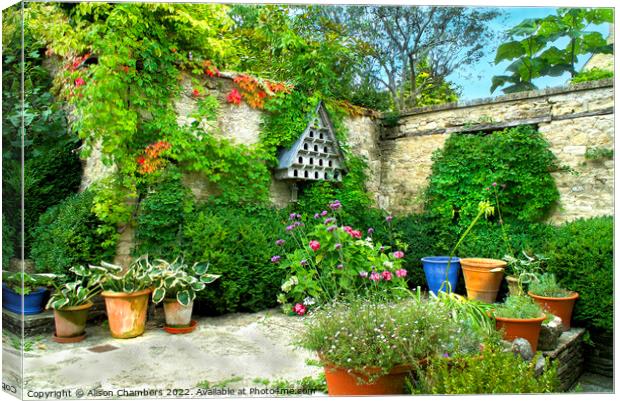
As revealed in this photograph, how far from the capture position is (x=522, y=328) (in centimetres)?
401

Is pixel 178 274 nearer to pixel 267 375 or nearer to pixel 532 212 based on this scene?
pixel 267 375

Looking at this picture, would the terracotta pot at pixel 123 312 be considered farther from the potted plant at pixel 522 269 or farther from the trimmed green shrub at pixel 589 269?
the trimmed green shrub at pixel 589 269

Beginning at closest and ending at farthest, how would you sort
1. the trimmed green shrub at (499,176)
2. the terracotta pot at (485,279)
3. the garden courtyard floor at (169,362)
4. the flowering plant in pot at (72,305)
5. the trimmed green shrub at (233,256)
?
the garden courtyard floor at (169,362) < the flowering plant in pot at (72,305) < the trimmed green shrub at (233,256) < the terracotta pot at (485,279) < the trimmed green shrub at (499,176)

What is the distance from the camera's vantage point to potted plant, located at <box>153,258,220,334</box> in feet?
15.4

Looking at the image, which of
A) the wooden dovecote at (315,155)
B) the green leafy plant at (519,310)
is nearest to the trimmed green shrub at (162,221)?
the wooden dovecote at (315,155)

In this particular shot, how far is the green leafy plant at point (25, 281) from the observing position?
323 centimetres

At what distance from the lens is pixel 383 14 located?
6.44 m

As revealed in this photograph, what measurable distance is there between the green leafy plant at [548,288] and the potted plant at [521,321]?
3.12ft

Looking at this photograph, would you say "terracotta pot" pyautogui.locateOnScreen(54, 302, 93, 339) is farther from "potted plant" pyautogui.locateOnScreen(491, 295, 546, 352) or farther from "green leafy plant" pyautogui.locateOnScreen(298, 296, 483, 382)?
"potted plant" pyautogui.locateOnScreen(491, 295, 546, 352)

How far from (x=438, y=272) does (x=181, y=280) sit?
11.7ft

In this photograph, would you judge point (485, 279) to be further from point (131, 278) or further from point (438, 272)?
point (131, 278)

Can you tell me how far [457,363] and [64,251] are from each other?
3888 millimetres

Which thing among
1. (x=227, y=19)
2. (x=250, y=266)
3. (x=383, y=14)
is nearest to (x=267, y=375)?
(x=250, y=266)

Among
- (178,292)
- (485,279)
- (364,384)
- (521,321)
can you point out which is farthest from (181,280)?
(485,279)
